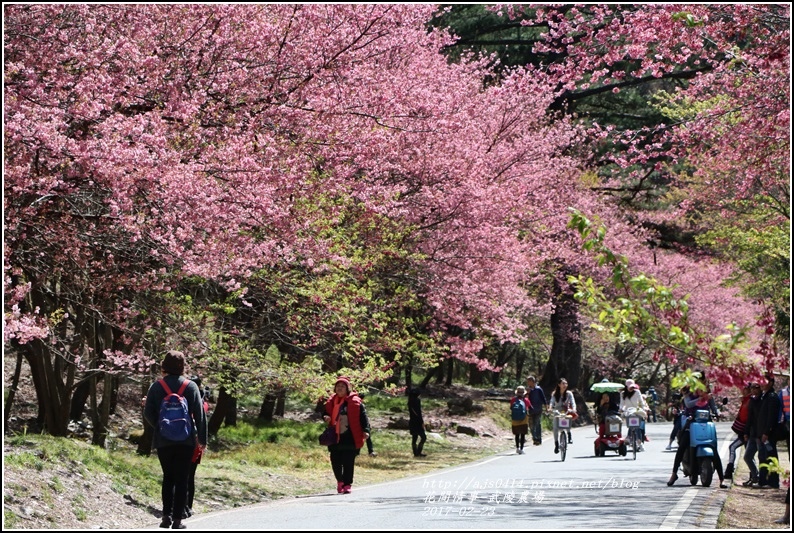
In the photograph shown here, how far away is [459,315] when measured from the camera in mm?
26875

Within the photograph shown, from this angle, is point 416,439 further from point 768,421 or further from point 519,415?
point 768,421

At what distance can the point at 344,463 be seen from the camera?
16.3 metres

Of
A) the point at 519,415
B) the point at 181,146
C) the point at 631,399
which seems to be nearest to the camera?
the point at 181,146

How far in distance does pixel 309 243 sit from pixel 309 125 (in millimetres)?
2568

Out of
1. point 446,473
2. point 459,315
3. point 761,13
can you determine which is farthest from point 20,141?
point 459,315


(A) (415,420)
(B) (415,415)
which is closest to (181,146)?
(A) (415,420)

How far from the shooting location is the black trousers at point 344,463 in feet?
52.9

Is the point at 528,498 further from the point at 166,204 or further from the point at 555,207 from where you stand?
the point at 555,207

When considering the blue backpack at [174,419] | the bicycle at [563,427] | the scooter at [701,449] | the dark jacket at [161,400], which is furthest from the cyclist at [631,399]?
the blue backpack at [174,419]

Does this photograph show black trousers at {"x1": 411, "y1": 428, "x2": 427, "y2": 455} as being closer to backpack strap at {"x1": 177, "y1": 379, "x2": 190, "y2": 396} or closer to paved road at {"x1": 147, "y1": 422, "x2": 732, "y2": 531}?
paved road at {"x1": 147, "y1": 422, "x2": 732, "y2": 531}

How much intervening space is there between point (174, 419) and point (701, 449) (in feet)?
30.2

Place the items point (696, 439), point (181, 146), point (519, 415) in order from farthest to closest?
point (519, 415), point (696, 439), point (181, 146)

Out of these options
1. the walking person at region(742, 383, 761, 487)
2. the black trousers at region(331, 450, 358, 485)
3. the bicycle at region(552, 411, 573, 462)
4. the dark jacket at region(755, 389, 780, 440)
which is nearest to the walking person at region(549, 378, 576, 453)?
the bicycle at region(552, 411, 573, 462)

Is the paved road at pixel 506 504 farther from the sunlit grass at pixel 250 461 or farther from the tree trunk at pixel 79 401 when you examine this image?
the tree trunk at pixel 79 401
